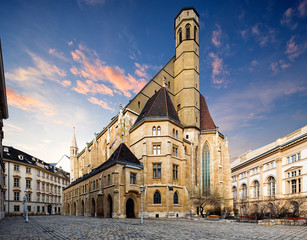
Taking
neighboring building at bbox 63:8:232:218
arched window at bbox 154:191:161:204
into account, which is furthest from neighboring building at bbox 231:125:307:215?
arched window at bbox 154:191:161:204

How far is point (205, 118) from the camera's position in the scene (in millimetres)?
44812

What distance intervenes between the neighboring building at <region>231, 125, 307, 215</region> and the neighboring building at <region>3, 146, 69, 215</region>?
154ft

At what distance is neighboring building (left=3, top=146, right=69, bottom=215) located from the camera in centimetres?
5094

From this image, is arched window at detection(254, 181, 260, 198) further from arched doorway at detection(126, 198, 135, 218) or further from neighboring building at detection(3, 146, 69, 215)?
neighboring building at detection(3, 146, 69, 215)

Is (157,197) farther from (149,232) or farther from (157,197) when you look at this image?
(149,232)

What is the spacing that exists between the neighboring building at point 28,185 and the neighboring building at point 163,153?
11.1 m

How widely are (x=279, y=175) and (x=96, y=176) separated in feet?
104

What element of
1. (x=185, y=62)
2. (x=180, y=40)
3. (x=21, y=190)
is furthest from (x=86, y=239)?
(x=21, y=190)

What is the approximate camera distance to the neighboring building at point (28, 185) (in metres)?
50.9

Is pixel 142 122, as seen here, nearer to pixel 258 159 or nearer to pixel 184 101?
pixel 184 101

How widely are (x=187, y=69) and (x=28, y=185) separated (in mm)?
45413

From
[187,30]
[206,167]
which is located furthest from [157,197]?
[187,30]

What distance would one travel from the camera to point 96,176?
116 feet

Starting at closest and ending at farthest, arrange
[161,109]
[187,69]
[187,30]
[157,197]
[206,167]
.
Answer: [157,197], [161,109], [206,167], [187,69], [187,30]
